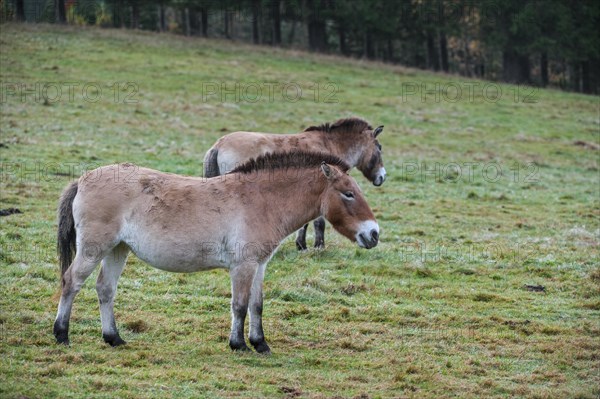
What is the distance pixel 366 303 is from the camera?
36.6ft

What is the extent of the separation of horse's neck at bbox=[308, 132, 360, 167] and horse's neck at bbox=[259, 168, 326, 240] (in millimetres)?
5443

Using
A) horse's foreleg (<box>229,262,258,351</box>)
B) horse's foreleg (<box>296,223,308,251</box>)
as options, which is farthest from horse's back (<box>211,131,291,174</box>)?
horse's foreleg (<box>229,262,258,351</box>)

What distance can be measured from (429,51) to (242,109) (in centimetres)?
2779

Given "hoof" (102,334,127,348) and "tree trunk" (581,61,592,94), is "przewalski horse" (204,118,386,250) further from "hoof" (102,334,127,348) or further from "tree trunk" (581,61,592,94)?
"tree trunk" (581,61,592,94)

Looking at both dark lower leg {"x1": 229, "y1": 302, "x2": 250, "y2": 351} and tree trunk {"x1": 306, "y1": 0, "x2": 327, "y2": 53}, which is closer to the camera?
dark lower leg {"x1": 229, "y1": 302, "x2": 250, "y2": 351}

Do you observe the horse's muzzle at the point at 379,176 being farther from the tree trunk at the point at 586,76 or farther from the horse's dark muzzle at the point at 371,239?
the tree trunk at the point at 586,76

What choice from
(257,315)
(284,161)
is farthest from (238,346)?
(284,161)

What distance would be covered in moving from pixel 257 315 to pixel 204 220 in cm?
139

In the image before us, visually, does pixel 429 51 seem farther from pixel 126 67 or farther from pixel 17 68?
pixel 17 68

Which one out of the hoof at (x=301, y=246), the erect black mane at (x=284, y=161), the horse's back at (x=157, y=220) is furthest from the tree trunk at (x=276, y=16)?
the horse's back at (x=157, y=220)

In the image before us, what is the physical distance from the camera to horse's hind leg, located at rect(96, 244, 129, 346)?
28.6 feet

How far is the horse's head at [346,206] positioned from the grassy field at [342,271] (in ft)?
5.29

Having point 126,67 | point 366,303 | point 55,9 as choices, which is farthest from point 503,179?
point 55,9

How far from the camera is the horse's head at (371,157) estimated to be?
1492cm
